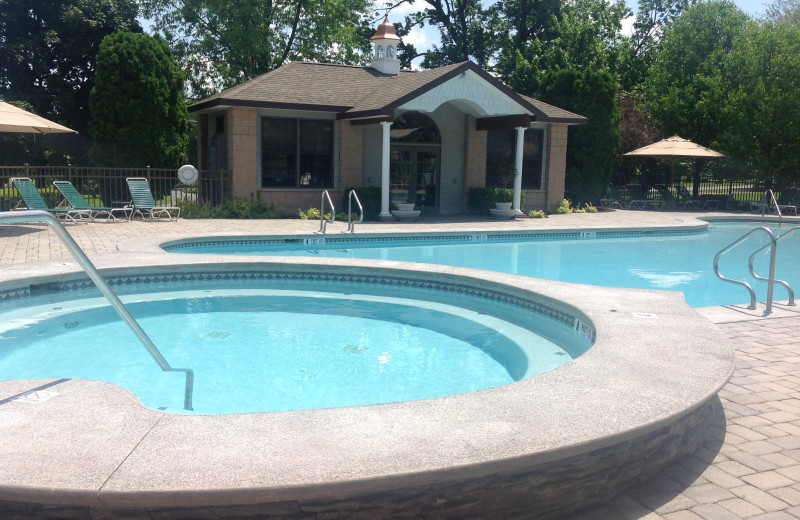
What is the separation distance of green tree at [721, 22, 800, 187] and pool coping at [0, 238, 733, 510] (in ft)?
73.8

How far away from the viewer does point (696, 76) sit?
2622 centimetres

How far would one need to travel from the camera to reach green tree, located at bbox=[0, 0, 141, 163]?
79.3 feet

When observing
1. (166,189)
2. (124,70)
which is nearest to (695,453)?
(166,189)

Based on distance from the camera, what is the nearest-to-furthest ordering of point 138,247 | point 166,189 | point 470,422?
1. point 470,422
2. point 138,247
3. point 166,189

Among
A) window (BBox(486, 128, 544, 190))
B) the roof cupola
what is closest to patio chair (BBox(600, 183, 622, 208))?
window (BBox(486, 128, 544, 190))

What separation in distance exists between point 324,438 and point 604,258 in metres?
10.8

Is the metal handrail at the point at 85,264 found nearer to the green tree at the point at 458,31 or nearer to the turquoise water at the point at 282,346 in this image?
the turquoise water at the point at 282,346

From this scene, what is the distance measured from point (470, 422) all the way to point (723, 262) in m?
11.5

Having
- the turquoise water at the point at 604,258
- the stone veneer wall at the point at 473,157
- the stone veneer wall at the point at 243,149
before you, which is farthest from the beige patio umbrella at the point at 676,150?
the stone veneer wall at the point at 243,149

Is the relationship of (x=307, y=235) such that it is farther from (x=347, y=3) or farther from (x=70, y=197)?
(x=347, y=3)

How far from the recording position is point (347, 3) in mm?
30266

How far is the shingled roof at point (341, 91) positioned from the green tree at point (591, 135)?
8.15ft

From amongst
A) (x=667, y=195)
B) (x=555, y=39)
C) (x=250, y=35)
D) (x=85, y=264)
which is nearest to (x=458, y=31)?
(x=555, y=39)

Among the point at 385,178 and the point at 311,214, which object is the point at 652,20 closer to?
the point at 385,178
